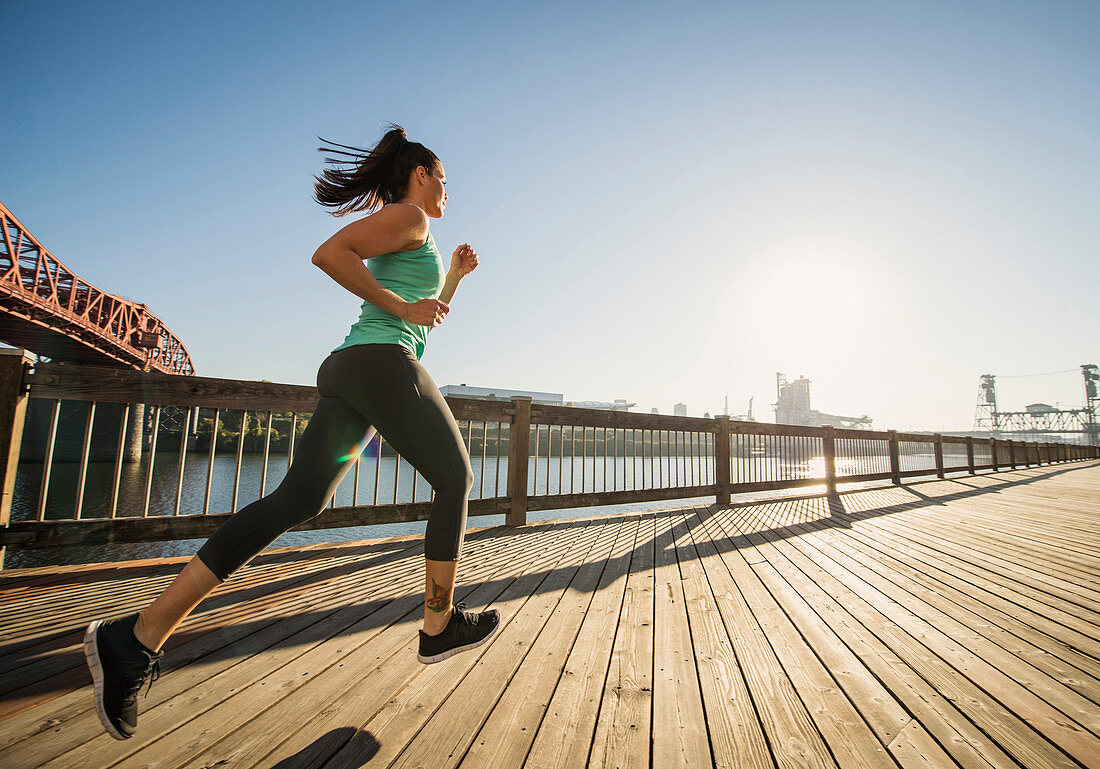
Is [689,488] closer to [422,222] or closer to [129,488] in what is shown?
→ [422,222]

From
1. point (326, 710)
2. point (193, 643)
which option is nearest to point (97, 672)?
point (326, 710)

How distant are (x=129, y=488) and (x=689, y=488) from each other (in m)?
20.6

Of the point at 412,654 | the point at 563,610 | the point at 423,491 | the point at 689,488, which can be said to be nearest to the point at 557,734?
the point at 412,654

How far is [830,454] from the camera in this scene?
7.23 m

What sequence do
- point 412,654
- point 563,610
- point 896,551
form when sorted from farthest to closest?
point 896,551 < point 563,610 < point 412,654

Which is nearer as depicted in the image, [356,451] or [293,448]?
[356,451]

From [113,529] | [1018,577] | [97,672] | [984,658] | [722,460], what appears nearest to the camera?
[97,672]

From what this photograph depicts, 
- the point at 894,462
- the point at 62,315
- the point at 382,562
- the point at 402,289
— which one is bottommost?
the point at 382,562

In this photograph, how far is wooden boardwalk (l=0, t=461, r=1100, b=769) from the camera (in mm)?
1098

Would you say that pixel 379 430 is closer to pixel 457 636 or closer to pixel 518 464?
pixel 457 636

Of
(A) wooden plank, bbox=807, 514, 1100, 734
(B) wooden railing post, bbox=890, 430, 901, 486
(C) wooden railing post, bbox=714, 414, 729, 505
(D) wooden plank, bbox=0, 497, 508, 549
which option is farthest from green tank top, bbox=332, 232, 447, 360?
(B) wooden railing post, bbox=890, 430, 901, 486

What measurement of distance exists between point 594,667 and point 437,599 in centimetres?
57

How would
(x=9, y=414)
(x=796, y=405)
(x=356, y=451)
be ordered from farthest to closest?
(x=796, y=405) → (x=9, y=414) → (x=356, y=451)

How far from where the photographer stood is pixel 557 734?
1.15 metres
